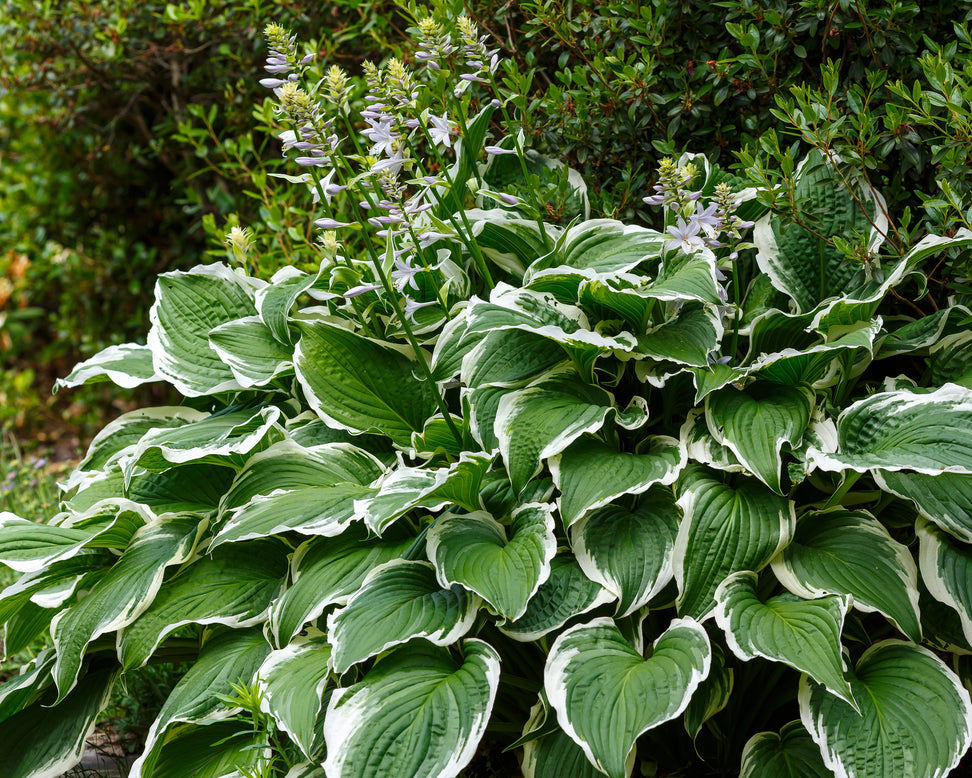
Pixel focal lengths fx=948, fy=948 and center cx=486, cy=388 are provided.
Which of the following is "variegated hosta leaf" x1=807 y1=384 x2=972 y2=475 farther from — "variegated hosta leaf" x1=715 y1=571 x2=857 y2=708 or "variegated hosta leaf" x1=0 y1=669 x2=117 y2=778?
"variegated hosta leaf" x1=0 y1=669 x2=117 y2=778

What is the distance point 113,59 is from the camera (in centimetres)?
446

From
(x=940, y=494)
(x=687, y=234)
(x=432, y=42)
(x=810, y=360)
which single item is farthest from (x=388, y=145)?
(x=940, y=494)

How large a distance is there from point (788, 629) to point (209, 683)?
1.26 metres

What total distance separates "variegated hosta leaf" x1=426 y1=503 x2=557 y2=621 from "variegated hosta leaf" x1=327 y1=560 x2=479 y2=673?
2.9 inches

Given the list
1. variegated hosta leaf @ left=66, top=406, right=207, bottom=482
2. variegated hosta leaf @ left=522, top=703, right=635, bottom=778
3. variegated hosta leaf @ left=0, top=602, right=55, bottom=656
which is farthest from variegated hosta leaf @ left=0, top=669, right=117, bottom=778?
variegated hosta leaf @ left=522, top=703, right=635, bottom=778

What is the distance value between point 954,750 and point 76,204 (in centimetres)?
527

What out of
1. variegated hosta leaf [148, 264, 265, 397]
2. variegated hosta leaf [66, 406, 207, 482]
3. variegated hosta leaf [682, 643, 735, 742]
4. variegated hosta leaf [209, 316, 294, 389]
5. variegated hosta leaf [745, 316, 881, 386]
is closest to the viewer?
variegated hosta leaf [682, 643, 735, 742]

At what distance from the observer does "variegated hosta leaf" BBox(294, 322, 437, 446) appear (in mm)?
2416

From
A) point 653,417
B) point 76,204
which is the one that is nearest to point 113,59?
point 76,204

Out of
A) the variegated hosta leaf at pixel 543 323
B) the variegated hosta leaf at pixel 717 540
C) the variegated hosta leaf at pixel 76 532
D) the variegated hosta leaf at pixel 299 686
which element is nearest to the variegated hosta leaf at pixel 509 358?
the variegated hosta leaf at pixel 543 323

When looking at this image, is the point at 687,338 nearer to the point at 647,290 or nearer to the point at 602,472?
the point at 647,290

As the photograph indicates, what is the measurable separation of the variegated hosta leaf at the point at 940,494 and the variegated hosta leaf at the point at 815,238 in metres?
0.61

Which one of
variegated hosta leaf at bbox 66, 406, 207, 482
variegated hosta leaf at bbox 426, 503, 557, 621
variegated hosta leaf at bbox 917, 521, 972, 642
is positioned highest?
variegated hosta leaf at bbox 66, 406, 207, 482

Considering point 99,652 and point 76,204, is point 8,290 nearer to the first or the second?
point 76,204
